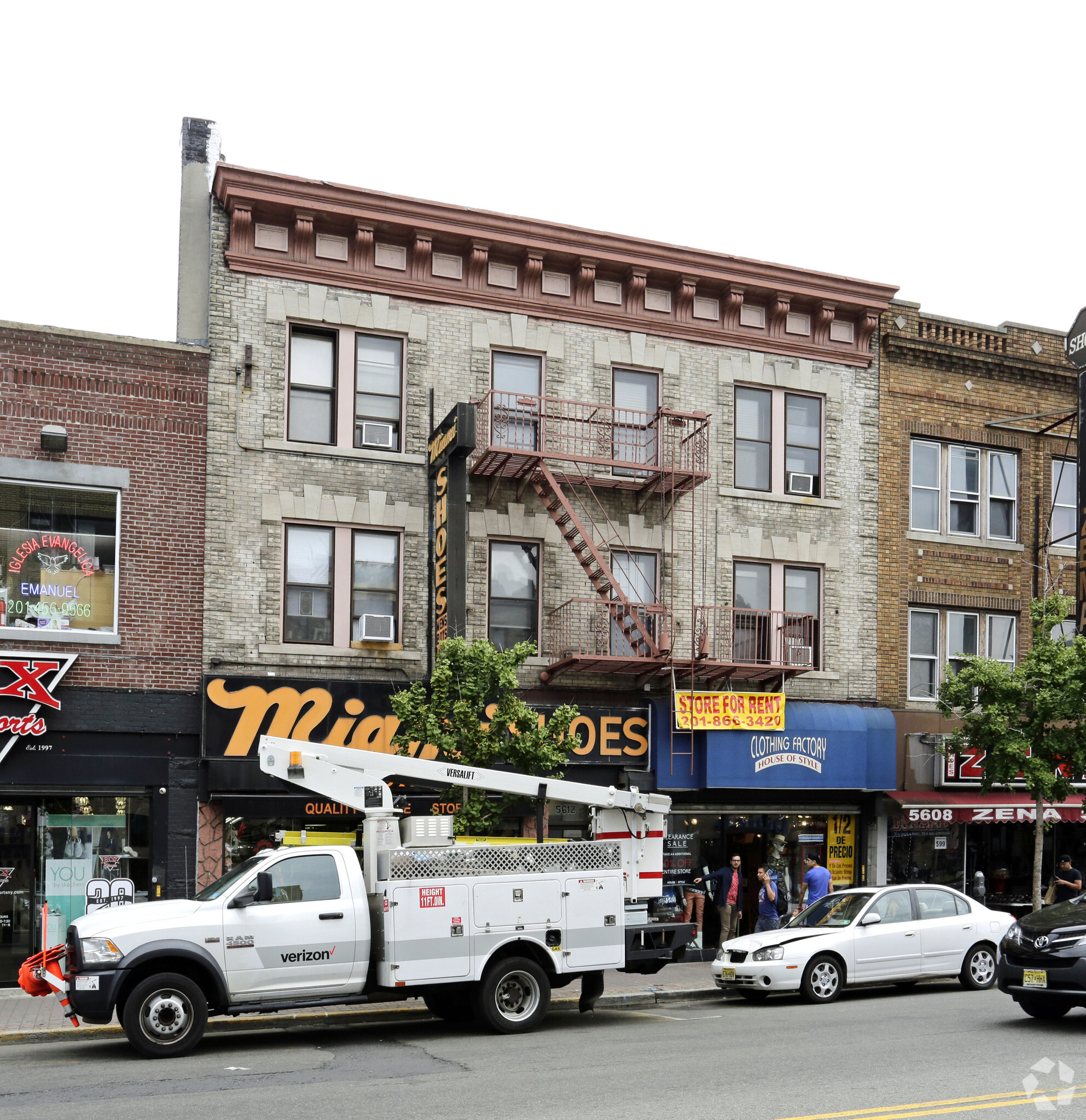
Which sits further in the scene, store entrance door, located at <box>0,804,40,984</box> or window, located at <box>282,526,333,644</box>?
window, located at <box>282,526,333,644</box>

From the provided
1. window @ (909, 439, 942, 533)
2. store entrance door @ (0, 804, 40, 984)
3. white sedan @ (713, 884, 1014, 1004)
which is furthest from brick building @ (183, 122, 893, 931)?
white sedan @ (713, 884, 1014, 1004)

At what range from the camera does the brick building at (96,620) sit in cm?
1791

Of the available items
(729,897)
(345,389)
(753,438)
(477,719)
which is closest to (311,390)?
(345,389)

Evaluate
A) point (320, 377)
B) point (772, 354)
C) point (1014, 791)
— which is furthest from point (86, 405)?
point (1014, 791)

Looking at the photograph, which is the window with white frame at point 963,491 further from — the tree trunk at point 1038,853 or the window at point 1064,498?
the tree trunk at point 1038,853

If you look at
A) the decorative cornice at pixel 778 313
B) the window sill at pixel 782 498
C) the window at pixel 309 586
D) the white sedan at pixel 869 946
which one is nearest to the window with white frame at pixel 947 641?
the window sill at pixel 782 498

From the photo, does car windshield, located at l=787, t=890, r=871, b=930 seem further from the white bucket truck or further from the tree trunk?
the tree trunk

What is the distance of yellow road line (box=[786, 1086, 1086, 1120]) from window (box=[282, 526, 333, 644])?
1209 cm

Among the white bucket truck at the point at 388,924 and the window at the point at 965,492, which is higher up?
the window at the point at 965,492

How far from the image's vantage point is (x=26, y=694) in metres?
17.8

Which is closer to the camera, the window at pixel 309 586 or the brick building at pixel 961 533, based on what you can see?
the window at pixel 309 586

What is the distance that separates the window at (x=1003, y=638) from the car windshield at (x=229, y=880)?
15861mm

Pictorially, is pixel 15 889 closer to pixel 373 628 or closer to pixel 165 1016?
pixel 373 628

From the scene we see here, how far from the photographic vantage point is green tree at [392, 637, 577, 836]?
54.5 feet
